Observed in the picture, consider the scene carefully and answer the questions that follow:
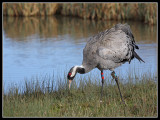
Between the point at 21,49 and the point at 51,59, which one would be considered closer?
the point at 51,59

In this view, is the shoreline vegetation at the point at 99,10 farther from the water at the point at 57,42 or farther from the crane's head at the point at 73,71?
the crane's head at the point at 73,71

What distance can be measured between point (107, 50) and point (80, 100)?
1126 millimetres

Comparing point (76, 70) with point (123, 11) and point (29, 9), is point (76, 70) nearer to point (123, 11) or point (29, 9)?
point (123, 11)

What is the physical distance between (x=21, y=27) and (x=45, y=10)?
4.85ft

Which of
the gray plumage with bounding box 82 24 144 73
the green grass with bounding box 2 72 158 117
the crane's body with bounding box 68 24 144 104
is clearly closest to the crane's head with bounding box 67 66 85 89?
the crane's body with bounding box 68 24 144 104

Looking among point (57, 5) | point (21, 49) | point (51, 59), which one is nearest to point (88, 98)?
point (51, 59)

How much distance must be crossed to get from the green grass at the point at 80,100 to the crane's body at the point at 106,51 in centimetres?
56

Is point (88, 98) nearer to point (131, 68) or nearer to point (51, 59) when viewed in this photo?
point (131, 68)

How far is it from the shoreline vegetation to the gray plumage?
Result: 7.31m

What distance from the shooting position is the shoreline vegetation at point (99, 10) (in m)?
16.2

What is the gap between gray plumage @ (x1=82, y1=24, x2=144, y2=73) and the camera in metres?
8.22

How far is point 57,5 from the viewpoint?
19.5 meters

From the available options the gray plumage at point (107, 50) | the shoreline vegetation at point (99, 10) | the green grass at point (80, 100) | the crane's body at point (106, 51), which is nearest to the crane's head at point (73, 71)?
the crane's body at point (106, 51)

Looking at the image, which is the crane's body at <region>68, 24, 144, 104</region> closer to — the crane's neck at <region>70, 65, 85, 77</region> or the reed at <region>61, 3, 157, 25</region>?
the crane's neck at <region>70, 65, 85, 77</region>
